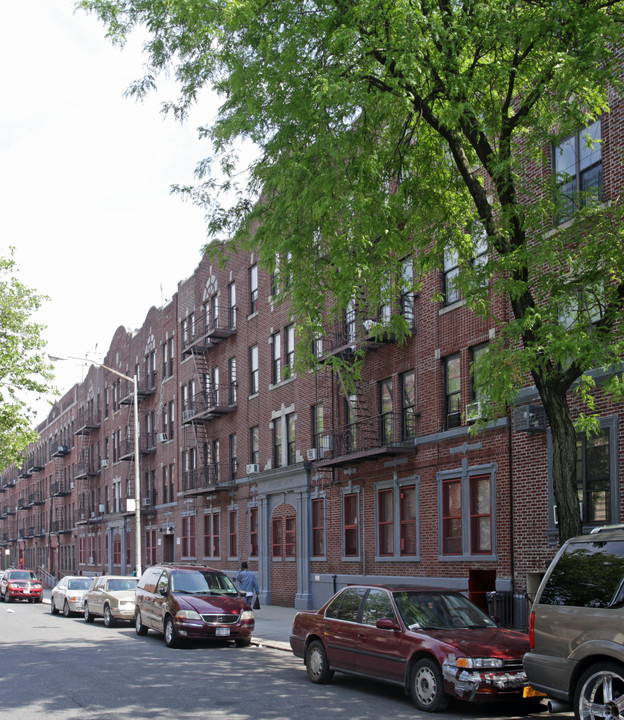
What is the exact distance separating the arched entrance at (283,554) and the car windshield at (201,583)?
10146 millimetres

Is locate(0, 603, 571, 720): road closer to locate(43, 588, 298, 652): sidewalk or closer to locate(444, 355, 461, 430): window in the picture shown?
locate(43, 588, 298, 652): sidewalk

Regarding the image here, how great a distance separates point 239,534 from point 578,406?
19682 millimetres

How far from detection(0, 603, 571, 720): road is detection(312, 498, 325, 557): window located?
9.72 meters

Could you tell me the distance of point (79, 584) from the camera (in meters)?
30.3

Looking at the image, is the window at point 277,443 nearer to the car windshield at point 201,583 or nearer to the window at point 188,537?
the window at point 188,537

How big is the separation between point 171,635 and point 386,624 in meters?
8.08

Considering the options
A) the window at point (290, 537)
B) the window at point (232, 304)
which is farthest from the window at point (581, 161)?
the window at point (232, 304)

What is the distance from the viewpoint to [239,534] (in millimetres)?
34406

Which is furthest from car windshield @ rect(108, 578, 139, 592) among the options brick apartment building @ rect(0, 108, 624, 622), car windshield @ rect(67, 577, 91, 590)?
brick apartment building @ rect(0, 108, 624, 622)

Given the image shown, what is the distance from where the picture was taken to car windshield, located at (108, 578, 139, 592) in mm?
25375

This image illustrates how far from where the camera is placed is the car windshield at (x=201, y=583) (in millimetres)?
19047

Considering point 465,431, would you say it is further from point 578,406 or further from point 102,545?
point 102,545

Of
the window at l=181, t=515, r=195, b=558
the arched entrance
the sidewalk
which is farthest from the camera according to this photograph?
the window at l=181, t=515, r=195, b=558

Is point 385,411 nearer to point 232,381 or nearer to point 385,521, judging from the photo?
point 385,521
